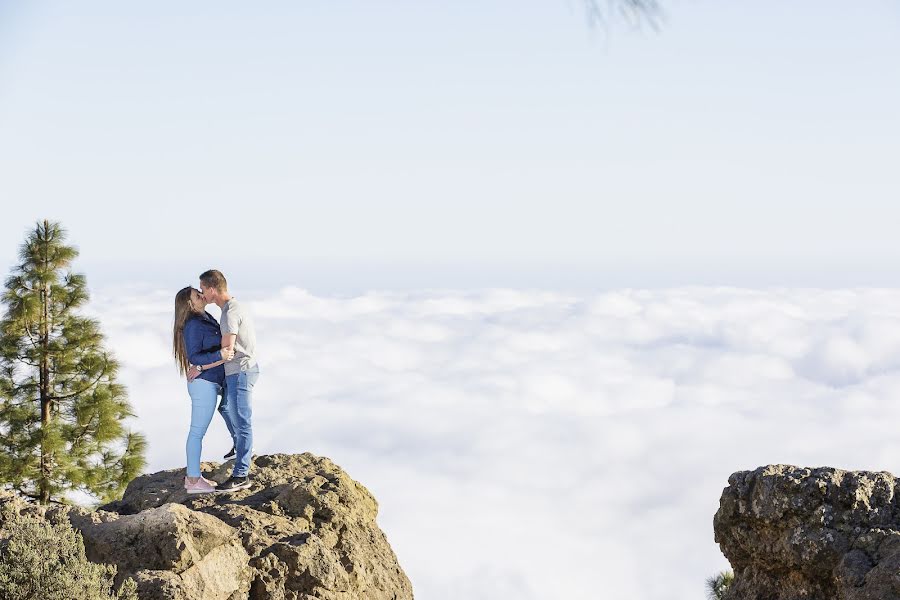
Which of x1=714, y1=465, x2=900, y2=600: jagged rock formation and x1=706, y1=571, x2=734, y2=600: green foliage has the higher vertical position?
x1=714, y1=465, x2=900, y2=600: jagged rock formation

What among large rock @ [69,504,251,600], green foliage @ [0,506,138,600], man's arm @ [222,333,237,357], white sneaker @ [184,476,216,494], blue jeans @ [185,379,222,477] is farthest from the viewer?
white sneaker @ [184,476,216,494]

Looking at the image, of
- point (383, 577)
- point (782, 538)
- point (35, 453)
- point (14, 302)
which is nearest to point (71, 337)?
point (14, 302)

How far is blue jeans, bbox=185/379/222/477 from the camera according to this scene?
9.61 metres

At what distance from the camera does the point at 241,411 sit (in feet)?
31.8

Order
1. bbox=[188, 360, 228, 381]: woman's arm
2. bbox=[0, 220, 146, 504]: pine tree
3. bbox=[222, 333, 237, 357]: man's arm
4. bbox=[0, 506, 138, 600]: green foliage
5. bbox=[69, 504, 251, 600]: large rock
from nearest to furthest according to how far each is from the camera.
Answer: bbox=[0, 506, 138, 600]: green foliage
bbox=[69, 504, 251, 600]: large rock
bbox=[222, 333, 237, 357]: man's arm
bbox=[188, 360, 228, 381]: woman's arm
bbox=[0, 220, 146, 504]: pine tree

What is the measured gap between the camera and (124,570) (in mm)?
7504

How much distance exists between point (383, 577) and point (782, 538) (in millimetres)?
3787

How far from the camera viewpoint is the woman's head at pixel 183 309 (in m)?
9.49

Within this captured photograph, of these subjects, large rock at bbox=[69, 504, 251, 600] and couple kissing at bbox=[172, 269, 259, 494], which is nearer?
large rock at bbox=[69, 504, 251, 600]

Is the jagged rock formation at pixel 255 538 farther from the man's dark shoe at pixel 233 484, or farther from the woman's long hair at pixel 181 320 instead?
the woman's long hair at pixel 181 320

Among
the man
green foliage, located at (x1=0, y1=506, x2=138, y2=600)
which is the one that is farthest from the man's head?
green foliage, located at (x1=0, y1=506, x2=138, y2=600)

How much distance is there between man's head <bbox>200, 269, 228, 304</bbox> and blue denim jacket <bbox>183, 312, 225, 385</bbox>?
33cm

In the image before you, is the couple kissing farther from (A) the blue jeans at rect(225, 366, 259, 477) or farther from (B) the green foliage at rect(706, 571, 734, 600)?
(B) the green foliage at rect(706, 571, 734, 600)

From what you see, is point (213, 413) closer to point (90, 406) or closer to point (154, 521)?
point (154, 521)
